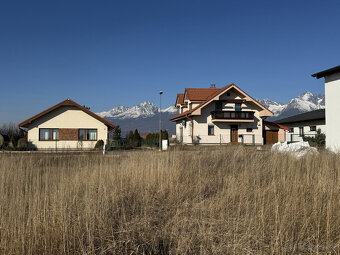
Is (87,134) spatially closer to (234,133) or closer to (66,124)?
(66,124)

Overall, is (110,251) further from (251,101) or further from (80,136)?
(251,101)

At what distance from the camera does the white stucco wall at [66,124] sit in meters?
27.6

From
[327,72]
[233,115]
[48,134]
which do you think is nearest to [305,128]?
[233,115]

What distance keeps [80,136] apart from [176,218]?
27.2 meters

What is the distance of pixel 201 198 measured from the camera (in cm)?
489

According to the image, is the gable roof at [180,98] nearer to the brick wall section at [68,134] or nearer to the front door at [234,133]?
the front door at [234,133]

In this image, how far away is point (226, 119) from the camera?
3278 cm

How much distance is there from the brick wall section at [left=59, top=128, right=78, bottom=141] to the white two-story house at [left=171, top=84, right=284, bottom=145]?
14.2 m

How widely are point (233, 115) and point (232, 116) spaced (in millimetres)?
213

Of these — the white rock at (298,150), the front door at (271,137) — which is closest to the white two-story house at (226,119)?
the front door at (271,137)

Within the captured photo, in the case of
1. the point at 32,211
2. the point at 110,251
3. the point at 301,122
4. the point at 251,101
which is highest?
the point at 251,101

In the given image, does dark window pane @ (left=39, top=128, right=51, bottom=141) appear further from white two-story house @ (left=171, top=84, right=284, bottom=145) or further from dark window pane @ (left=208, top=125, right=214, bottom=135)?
Result: dark window pane @ (left=208, top=125, right=214, bottom=135)

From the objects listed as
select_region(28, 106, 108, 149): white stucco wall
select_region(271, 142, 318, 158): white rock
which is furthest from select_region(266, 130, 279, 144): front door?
select_region(271, 142, 318, 158): white rock

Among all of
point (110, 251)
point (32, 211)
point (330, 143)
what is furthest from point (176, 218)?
point (330, 143)
